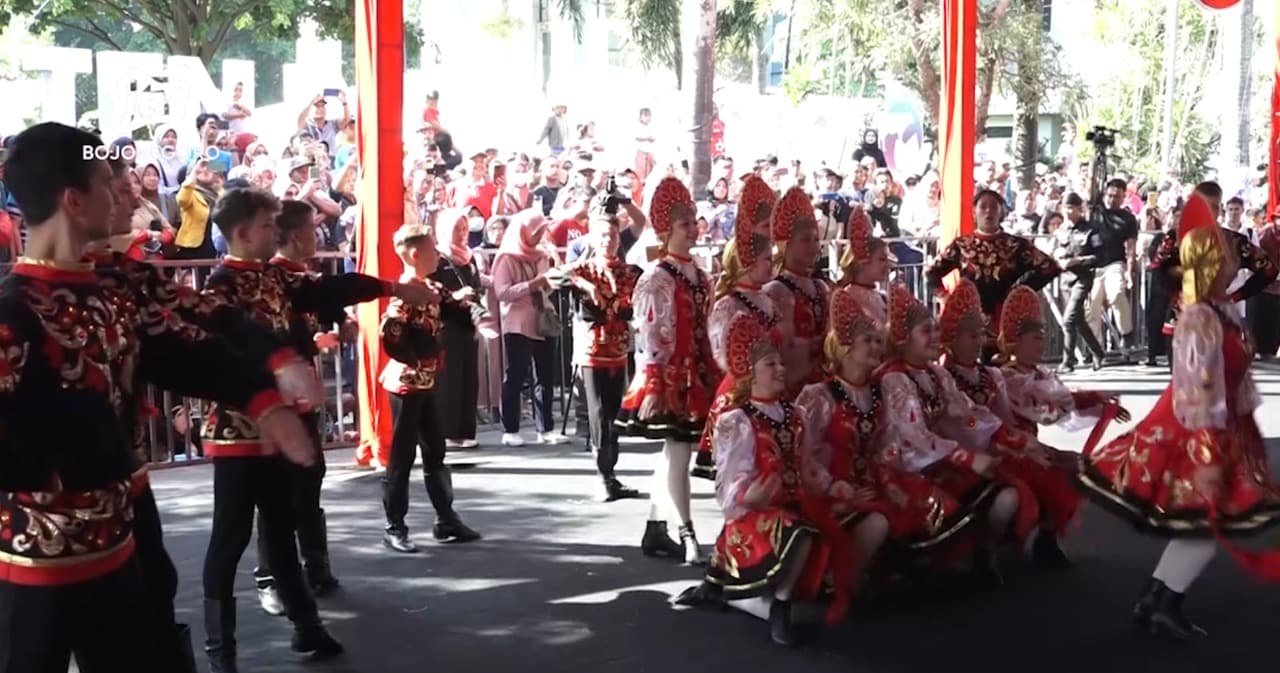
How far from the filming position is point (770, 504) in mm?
4887

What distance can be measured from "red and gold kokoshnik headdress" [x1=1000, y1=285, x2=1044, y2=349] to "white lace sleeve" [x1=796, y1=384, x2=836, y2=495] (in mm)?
1184

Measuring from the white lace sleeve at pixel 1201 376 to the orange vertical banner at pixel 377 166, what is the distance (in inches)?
183

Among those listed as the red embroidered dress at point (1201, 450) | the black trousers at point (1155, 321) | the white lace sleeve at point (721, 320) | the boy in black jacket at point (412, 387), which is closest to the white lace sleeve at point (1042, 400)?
the red embroidered dress at point (1201, 450)

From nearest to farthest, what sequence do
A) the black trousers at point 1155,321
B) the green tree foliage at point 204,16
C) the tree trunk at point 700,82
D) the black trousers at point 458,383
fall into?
the black trousers at point 458,383 < the black trousers at point 1155,321 < the green tree foliage at point 204,16 < the tree trunk at point 700,82

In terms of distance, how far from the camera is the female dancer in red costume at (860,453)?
16.6ft

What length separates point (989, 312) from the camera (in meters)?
6.97

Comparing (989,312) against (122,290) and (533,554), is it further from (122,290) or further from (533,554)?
(122,290)

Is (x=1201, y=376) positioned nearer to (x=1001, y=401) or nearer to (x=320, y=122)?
(x=1001, y=401)

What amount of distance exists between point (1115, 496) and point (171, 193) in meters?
7.32

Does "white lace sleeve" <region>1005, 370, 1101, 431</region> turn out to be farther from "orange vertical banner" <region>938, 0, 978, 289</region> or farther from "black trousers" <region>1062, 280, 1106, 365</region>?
"black trousers" <region>1062, 280, 1106, 365</region>

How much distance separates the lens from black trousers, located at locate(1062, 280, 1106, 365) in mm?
12078

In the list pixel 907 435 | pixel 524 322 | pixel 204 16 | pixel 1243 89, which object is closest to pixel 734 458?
pixel 907 435

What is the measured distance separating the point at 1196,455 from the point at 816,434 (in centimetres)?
132

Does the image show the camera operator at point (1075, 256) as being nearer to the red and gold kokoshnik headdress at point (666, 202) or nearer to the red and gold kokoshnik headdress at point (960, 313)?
the red and gold kokoshnik headdress at point (960, 313)
